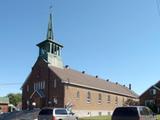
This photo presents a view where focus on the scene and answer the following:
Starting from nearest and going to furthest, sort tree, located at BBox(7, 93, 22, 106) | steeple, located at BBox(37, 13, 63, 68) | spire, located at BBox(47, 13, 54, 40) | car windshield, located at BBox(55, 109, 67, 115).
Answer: car windshield, located at BBox(55, 109, 67, 115), steeple, located at BBox(37, 13, 63, 68), spire, located at BBox(47, 13, 54, 40), tree, located at BBox(7, 93, 22, 106)

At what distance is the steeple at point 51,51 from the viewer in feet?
206

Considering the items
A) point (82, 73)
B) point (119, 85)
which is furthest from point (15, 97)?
point (82, 73)

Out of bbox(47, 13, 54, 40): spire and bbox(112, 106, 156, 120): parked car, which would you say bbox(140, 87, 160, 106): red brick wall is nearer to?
bbox(47, 13, 54, 40): spire

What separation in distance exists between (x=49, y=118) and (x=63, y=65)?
34.6 meters

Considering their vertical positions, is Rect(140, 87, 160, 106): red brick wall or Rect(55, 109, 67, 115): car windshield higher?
Rect(140, 87, 160, 106): red brick wall

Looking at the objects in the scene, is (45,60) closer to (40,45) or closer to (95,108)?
(40,45)

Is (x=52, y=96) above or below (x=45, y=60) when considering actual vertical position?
below

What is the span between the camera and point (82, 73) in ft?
238

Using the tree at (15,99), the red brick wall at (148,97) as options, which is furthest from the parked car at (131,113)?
the tree at (15,99)

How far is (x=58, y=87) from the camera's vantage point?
5903cm

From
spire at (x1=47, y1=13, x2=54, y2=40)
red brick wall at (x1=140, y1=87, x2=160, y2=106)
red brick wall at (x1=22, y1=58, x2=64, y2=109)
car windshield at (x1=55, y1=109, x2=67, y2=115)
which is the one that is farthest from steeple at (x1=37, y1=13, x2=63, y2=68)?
car windshield at (x1=55, y1=109, x2=67, y2=115)

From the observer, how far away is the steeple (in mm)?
62869

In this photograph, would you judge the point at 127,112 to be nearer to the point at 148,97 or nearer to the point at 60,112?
the point at 60,112

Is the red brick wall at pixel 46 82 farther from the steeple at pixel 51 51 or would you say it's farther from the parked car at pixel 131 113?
the parked car at pixel 131 113
